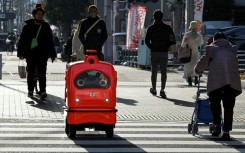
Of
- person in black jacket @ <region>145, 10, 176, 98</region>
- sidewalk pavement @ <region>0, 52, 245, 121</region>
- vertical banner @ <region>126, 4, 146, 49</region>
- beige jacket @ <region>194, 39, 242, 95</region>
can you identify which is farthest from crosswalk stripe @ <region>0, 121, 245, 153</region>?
vertical banner @ <region>126, 4, 146, 49</region>

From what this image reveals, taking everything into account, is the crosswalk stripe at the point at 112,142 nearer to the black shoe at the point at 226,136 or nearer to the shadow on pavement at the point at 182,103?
the black shoe at the point at 226,136

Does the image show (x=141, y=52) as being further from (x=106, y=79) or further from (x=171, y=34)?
(x=106, y=79)

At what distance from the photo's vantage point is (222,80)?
1266cm

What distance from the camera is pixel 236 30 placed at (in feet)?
128

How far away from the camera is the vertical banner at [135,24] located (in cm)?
4094

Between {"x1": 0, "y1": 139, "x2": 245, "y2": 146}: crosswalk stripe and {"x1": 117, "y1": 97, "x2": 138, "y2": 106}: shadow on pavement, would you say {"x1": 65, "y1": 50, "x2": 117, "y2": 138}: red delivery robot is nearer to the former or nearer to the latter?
{"x1": 0, "y1": 139, "x2": 245, "y2": 146}: crosswalk stripe

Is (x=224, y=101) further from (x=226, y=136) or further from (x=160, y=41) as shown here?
(x=160, y=41)

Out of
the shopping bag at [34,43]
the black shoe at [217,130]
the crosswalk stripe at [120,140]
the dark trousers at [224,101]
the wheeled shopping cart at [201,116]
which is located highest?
the shopping bag at [34,43]

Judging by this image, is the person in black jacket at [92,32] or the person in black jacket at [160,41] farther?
the person in black jacket at [160,41]

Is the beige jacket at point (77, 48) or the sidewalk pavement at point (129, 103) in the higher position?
the beige jacket at point (77, 48)

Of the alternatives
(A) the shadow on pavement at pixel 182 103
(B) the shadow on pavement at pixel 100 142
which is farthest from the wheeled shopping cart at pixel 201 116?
(A) the shadow on pavement at pixel 182 103

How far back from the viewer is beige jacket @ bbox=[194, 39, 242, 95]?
12.7 meters

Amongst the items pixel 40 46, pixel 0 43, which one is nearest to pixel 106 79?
pixel 40 46

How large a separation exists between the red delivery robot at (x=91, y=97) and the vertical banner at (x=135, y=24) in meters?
28.1
